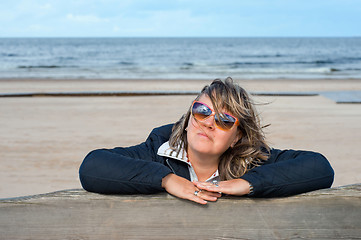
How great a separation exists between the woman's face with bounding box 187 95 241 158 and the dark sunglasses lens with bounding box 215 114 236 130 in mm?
18

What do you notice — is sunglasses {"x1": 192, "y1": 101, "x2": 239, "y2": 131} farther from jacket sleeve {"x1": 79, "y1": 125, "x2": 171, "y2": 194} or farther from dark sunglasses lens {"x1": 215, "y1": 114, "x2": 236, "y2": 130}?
jacket sleeve {"x1": 79, "y1": 125, "x2": 171, "y2": 194}

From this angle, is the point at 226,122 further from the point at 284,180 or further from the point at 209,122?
the point at 284,180

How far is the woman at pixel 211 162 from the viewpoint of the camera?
1.38 m

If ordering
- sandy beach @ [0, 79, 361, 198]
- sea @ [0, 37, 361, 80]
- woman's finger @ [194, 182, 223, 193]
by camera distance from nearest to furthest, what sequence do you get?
woman's finger @ [194, 182, 223, 193] < sandy beach @ [0, 79, 361, 198] < sea @ [0, 37, 361, 80]

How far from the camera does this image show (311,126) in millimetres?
8266

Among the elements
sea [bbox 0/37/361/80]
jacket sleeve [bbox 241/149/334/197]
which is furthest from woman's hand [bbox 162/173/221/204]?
sea [bbox 0/37/361/80]

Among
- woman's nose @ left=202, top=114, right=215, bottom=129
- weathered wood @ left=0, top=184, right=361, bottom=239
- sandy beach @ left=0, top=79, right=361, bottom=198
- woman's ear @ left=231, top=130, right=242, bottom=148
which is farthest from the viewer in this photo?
sandy beach @ left=0, top=79, right=361, bottom=198

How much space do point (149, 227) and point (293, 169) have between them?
2.06 feet

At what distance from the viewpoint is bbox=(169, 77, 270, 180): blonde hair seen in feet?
6.10

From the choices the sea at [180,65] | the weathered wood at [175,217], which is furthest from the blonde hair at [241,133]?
the sea at [180,65]

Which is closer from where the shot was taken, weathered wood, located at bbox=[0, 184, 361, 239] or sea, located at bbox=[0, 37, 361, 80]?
weathered wood, located at bbox=[0, 184, 361, 239]

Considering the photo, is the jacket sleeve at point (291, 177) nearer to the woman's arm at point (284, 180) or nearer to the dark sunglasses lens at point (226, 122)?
the woman's arm at point (284, 180)

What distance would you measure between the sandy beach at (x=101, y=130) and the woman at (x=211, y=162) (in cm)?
332

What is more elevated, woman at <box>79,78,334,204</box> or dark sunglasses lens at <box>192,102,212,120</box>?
dark sunglasses lens at <box>192,102,212,120</box>
